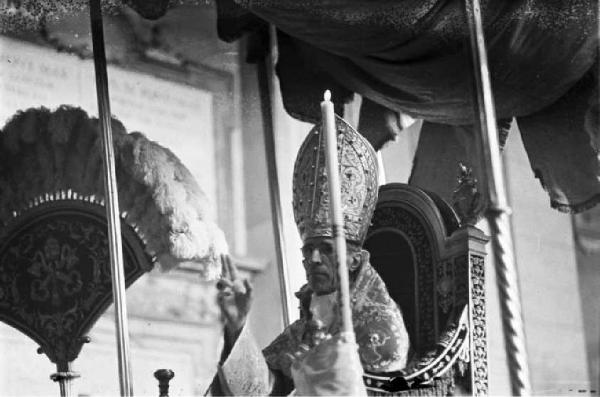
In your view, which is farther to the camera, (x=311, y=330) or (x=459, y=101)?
(x=459, y=101)

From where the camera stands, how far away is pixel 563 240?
347 centimetres

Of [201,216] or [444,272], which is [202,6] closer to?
[201,216]

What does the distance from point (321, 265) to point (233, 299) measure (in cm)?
26

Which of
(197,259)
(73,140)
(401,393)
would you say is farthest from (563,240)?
(73,140)

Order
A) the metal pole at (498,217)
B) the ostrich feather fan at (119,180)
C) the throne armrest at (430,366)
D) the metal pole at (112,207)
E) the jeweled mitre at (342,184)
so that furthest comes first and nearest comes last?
the ostrich feather fan at (119,180) < the metal pole at (112,207) < the jeweled mitre at (342,184) < the throne armrest at (430,366) < the metal pole at (498,217)

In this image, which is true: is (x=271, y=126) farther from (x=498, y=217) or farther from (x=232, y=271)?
(x=498, y=217)

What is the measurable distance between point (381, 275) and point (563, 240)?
0.36 m

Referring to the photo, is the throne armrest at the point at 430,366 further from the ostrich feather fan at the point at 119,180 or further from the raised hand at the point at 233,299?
the ostrich feather fan at the point at 119,180

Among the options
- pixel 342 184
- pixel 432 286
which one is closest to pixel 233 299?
pixel 342 184

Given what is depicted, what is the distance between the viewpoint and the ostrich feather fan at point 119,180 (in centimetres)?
372

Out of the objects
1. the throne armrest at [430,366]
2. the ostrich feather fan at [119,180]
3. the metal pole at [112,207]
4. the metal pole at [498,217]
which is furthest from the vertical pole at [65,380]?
the metal pole at [498,217]

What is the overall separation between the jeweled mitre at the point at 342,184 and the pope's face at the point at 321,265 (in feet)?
0.07

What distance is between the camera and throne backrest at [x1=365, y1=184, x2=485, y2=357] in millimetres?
3332

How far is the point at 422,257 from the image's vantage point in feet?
11.3
